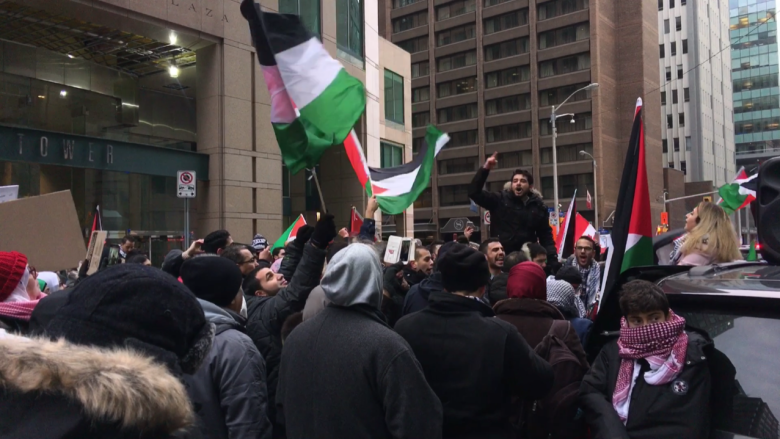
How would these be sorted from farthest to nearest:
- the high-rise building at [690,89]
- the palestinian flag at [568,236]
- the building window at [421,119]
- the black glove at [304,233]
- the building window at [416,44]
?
the high-rise building at [690,89] < the building window at [421,119] < the building window at [416,44] < the palestinian flag at [568,236] < the black glove at [304,233]

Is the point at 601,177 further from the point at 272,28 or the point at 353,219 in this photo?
the point at 272,28

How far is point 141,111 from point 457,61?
58797mm

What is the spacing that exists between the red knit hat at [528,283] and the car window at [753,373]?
1.16 metres

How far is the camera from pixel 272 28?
6344 mm

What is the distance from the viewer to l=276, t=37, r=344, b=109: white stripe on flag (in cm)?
626

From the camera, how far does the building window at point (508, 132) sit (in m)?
72.9

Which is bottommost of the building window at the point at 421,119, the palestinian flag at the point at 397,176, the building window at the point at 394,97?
the palestinian flag at the point at 397,176

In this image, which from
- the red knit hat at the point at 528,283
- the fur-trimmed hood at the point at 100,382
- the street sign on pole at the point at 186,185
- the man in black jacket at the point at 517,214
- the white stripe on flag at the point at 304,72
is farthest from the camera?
the street sign on pole at the point at 186,185

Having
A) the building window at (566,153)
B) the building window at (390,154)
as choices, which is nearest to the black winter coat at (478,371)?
the building window at (390,154)

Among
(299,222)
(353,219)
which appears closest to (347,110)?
(353,219)

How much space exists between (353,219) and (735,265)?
7.92 m

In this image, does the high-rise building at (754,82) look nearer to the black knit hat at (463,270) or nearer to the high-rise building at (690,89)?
the high-rise building at (690,89)

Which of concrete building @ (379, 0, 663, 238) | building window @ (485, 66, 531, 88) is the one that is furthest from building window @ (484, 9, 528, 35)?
building window @ (485, 66, 531, 88)

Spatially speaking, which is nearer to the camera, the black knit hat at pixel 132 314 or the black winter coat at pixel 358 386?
the black knit hat at pixel 132 314
